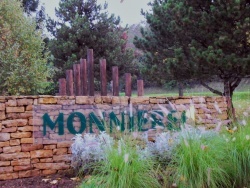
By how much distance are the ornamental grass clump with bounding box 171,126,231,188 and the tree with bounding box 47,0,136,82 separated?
916 cm

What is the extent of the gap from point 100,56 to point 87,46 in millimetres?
663

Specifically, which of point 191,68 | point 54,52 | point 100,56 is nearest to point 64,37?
point 54,52

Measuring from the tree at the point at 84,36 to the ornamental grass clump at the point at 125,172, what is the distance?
9.10m

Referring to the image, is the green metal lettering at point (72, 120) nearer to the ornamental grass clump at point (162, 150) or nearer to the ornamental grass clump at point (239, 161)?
the ornamental grass clump at point (162, 150)

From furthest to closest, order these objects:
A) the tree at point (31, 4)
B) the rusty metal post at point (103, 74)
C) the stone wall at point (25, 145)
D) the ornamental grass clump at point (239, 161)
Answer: the tree at point (31, 4)
the rusty metal post at point (103, 74)
the stone wall at point (25, 145)
the ornamental grass clump at point (239, 161)

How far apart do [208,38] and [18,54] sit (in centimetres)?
513

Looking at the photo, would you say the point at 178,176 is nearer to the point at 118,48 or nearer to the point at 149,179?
the point at 149,179

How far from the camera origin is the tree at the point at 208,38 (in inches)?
276

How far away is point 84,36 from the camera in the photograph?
1260cm

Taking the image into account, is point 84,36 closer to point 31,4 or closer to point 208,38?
point 208,38

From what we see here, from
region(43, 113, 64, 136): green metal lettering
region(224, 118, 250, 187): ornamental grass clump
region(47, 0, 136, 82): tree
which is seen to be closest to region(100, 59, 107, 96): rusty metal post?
region(43, 113, 64, 136): green metal lettering

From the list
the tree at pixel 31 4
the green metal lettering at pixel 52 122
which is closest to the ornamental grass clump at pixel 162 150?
the green metal lettering at pixel 52 122

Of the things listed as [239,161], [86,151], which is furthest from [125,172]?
[86,151]

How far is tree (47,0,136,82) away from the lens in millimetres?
12312
